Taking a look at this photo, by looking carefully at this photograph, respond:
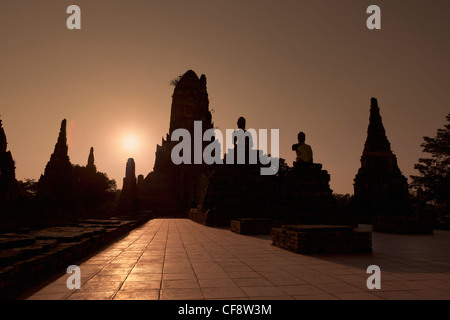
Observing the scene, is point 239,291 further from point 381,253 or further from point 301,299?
point 381,253

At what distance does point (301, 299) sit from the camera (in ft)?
12.6

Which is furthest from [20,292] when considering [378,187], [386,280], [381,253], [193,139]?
[193,139]

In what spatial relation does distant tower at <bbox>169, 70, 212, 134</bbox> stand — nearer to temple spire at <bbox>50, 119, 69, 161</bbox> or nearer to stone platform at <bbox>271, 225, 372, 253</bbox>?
temple spire at <bbox>50, 119, 69, 161</bbox>

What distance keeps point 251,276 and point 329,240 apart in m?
3.40

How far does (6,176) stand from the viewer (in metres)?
22.2

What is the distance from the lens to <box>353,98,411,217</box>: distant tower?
22.7 metres

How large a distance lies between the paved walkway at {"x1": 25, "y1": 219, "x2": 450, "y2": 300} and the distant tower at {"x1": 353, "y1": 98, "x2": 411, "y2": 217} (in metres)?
16.1

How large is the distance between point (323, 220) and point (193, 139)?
136 feet

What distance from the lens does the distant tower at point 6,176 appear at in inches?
861

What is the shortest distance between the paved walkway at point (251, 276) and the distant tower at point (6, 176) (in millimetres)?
19070

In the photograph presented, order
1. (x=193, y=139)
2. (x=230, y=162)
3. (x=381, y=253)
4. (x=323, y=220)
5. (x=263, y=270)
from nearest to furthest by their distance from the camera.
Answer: (x=263, y=270)
(x=381, y=253)
(x=323, y=220)
(x=230, y=162)
(x=193, y=139)
